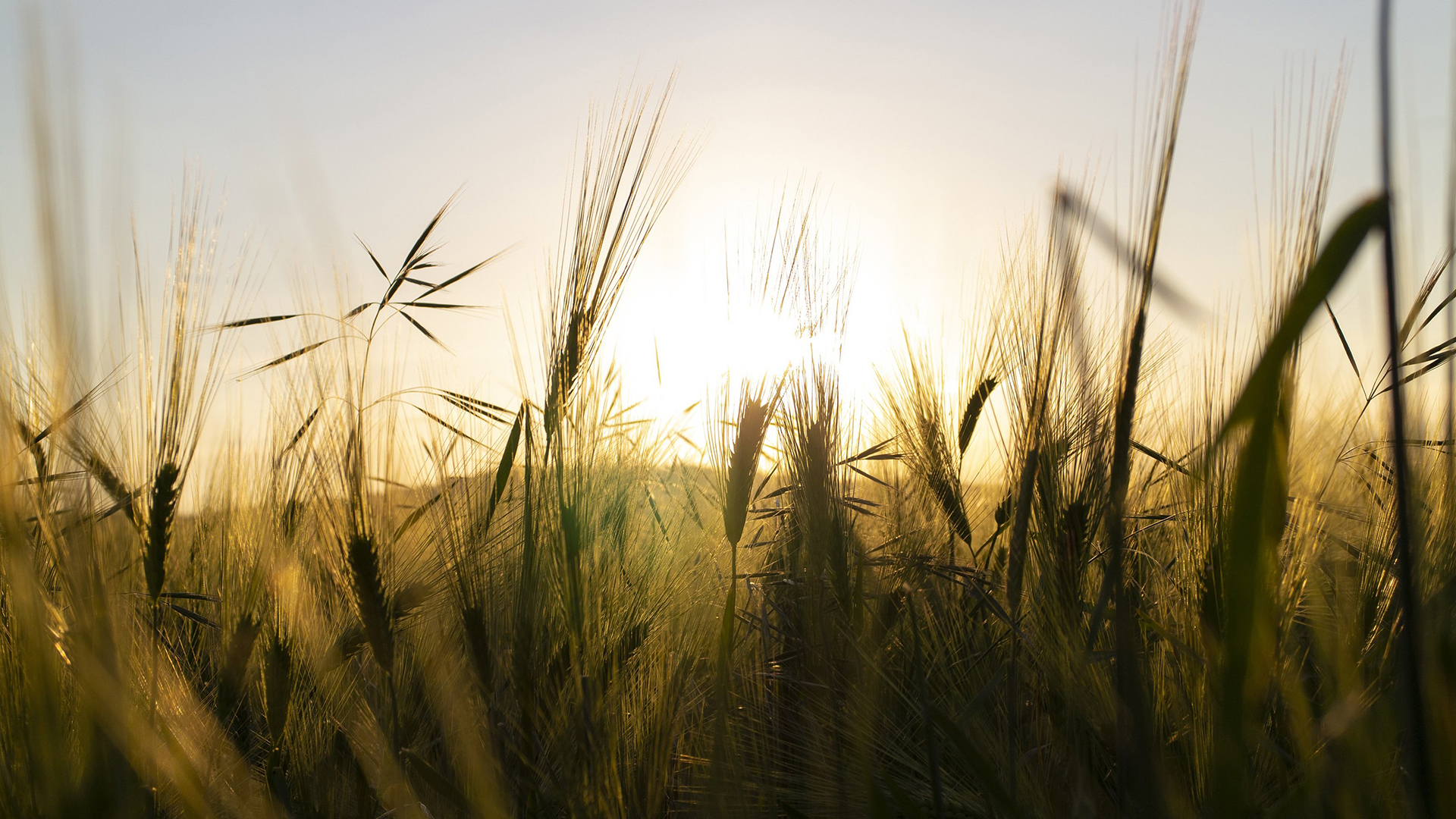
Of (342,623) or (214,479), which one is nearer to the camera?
(342,623)

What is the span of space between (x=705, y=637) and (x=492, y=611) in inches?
23.7

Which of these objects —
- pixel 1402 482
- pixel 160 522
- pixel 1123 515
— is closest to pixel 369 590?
pixel 160 522

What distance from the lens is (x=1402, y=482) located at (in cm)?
40

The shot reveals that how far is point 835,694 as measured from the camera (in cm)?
179

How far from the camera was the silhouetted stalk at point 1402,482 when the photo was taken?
39cm

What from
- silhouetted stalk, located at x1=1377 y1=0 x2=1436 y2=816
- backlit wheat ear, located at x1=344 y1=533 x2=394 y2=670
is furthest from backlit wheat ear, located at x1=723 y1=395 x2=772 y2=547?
silhouetted stalk, located at x1=1377 y1=0 x2=1436 y2=816

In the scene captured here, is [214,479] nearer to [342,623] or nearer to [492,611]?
[342,623]

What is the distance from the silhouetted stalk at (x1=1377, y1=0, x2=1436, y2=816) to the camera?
0.39 metres

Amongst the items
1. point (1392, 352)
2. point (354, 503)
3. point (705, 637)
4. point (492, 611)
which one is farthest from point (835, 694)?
point (1392, 352)

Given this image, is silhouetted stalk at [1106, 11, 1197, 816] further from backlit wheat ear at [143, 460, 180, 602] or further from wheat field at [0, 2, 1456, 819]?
backlit wheat ear at [143, 460, 180, 602]

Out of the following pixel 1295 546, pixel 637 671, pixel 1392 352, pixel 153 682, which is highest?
pixel 1392 352

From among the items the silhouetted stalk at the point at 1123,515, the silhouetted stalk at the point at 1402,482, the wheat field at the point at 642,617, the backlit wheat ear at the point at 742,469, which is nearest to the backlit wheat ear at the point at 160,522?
the wheat field at the point at 642,617

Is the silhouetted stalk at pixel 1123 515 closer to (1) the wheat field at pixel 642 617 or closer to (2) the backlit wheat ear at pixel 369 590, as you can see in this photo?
(1) the wheat field at pixel 642 617

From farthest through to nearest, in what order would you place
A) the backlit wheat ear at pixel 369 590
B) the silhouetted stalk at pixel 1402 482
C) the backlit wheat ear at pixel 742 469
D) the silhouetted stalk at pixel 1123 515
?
1. the backlit wheat ear at pixel 742 469
2. the backlit wheat ear at pixel 369 590
3. the silhouetted stalk at pixel 1123 515
4. the silhouetted stalk at pixel 1402 482
